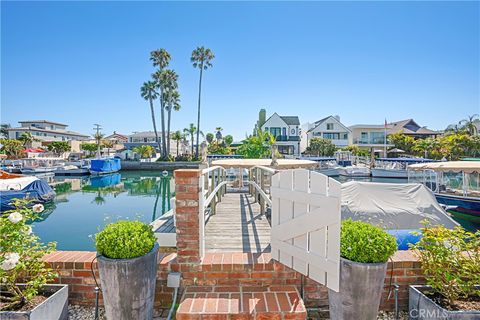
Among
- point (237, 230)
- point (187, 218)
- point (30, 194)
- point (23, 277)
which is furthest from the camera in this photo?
point (30, 194)

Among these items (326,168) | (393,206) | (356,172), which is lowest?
(356,172)

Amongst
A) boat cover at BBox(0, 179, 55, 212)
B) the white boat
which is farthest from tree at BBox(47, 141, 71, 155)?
the white boat

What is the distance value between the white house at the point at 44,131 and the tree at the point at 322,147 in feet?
175

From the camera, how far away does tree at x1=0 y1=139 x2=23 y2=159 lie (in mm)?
37062

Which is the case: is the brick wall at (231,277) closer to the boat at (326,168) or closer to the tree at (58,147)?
the boat at (326,168)

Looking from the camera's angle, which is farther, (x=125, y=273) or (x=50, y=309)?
(x=50, y=309)

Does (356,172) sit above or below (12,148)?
below

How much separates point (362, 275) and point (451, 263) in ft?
3.20

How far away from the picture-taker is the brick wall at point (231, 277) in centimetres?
287

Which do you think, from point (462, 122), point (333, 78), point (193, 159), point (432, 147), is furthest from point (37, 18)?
point (462, 122)

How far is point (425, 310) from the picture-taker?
2467 mm

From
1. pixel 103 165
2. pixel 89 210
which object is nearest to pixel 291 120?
pixel 103 165

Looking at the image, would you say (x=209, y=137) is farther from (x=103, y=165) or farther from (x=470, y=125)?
(x=470, y=125)

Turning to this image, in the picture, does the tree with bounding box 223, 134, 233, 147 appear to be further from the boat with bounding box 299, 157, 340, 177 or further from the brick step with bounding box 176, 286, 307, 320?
the brick step with bounding box 176, 286, 307, 320
